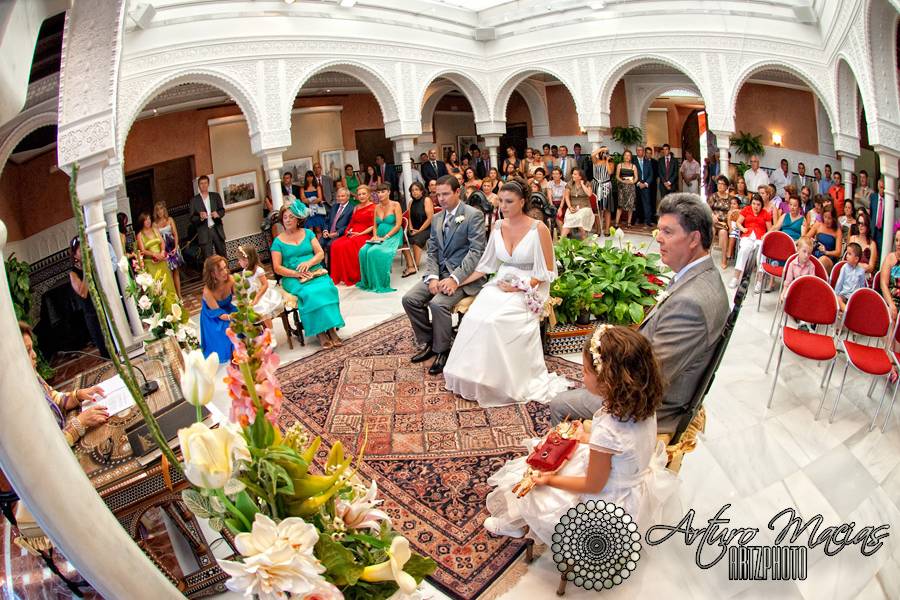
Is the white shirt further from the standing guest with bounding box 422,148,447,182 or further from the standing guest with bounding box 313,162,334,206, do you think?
the standing guest with bounding box 313,162,334,206

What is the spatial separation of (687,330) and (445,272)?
3.13 metres

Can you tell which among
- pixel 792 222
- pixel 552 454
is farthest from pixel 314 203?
pixel 552 454

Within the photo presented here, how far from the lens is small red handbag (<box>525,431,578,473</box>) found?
2.92m

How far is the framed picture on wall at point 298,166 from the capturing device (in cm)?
1334

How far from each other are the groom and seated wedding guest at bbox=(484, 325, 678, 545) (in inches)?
99.1

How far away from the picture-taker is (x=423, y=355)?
18.9 ft

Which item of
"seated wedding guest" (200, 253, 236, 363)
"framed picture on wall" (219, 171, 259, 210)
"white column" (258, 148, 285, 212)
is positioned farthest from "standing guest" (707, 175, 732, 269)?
"framed picture on wall" (219, 171, 259, 210)

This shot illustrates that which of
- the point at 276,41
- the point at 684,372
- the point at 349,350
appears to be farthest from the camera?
the point at 276,41

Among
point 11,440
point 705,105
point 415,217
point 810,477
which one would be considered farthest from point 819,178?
point 11,440

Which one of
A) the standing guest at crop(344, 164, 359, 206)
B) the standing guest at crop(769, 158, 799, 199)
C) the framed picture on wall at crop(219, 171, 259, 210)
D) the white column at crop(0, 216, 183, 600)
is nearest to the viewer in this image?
the white column at crop(0, 216, 183, 600)

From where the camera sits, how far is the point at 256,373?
1430mm

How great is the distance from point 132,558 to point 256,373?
0.48m

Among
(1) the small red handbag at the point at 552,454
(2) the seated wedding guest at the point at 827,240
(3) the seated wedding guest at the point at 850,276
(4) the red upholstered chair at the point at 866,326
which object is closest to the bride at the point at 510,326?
(1) the small red handbag at the point at 552,454

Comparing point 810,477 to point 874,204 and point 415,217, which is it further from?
point 415,217
